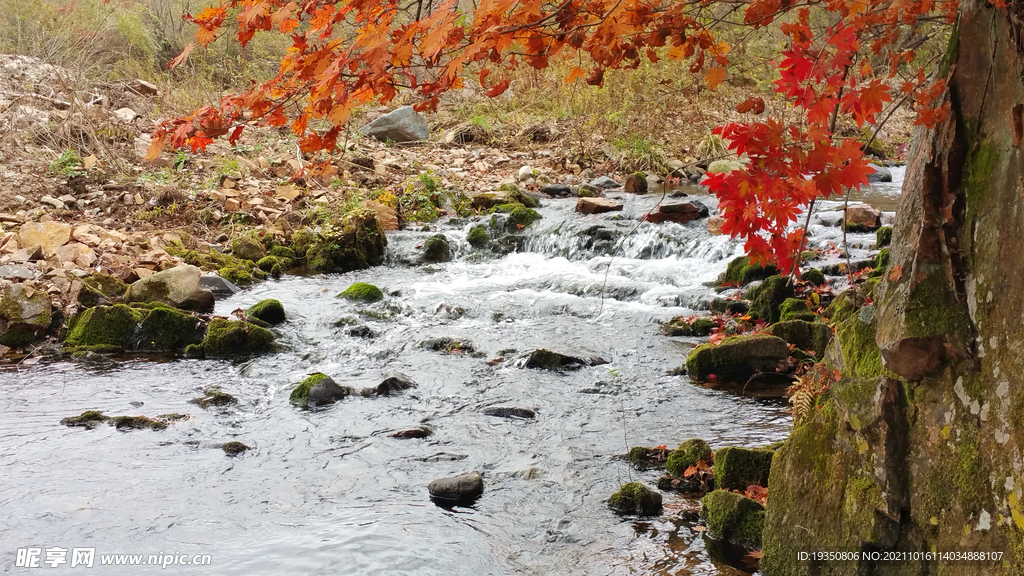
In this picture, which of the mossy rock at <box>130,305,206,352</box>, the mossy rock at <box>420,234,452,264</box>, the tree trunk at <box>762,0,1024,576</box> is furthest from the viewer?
the mossy rock at <box>420,234,452,264</box>

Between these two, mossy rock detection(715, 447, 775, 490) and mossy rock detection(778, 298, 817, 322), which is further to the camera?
mossy rock detection(778, 298, 817, 322)

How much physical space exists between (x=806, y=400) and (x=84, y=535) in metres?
3.37

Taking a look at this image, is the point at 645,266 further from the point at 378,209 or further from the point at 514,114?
the point at 514,114

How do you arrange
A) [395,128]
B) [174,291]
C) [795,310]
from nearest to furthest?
[795,310] → [174,291] → [395,128]

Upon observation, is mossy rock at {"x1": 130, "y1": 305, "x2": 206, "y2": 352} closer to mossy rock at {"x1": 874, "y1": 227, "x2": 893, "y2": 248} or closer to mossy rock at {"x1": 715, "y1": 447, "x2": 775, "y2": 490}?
mossy rock at {"x1": 715, "y1": 447, "x2": 775, "y2": 490}

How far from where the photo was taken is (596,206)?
10773mm

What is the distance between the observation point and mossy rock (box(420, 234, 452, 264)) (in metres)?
9.94

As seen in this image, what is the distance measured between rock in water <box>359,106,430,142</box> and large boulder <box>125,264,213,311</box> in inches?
310

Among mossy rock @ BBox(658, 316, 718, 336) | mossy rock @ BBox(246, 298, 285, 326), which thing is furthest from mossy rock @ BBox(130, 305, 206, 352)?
mossy rock @ BBox(658, 316, 718, 336)

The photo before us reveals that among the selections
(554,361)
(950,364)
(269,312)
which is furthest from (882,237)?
(269,312)

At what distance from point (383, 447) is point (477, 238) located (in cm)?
606

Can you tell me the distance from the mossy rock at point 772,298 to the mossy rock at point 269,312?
4.46 metres

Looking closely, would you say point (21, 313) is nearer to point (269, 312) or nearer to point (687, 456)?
point (269, 312)

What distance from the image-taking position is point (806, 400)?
2793 millimetres
